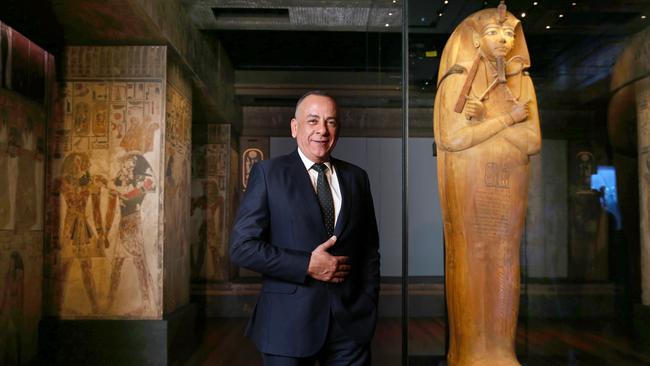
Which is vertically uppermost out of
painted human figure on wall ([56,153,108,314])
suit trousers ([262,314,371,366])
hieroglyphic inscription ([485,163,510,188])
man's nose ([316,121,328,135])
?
man's nose ([316,121,328,135])

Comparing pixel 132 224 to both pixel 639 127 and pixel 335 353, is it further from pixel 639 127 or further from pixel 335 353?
pixel 639 127

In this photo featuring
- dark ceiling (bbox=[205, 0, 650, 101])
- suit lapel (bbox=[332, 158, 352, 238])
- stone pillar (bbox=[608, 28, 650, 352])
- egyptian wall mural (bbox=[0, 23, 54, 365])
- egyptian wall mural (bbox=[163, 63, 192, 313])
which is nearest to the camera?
suit lapel (bbox=[332, 158, 352, 238])

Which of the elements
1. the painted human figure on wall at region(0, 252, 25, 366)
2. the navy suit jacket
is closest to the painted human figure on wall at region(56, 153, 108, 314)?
the painted human figure on wall at region(0, 252, 25, 366)

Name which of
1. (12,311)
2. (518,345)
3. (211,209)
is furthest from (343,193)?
(12,311)

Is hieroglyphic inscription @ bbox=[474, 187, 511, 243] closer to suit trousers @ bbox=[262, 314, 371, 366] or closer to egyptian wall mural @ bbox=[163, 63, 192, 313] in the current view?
suit trousers @ bbox=[262, 314, 371, 366]

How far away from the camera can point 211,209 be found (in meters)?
4.43

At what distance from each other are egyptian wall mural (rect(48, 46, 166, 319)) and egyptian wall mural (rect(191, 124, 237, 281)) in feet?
1.30

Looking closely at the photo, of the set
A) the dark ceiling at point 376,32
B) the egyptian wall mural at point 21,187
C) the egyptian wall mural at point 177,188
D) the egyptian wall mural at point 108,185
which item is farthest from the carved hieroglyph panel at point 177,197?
the egyptian wall mural at point 21,187

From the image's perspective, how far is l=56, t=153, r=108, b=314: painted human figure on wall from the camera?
13.6ft

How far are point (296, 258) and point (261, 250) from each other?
127 mm

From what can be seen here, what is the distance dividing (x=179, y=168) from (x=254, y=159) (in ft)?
2.61

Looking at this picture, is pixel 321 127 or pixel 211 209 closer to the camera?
pixel 321 127

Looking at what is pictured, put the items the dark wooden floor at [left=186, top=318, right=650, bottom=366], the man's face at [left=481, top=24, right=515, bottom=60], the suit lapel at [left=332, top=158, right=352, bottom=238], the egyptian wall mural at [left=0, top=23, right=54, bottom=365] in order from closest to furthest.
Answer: the suit lapel at [left=332, top=158, right=352, bottom=238] → the man's face at [left=481, top=24, right=515, bottom=60] → the dark wooden floor at [left=186, top=318, right=650, bottom=366] → the egyptian wall mural at [left=0, top=23, right=54, bottom=365]

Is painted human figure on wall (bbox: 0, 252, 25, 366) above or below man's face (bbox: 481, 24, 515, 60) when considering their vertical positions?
below
